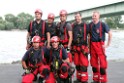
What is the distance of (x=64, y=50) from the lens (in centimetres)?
641

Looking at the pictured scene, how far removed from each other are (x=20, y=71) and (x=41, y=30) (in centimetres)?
232

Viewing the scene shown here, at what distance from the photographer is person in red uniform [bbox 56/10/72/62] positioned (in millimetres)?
6836

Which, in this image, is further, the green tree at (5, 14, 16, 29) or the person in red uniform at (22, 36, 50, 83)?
the green tree at (5, 14, 16, 29)

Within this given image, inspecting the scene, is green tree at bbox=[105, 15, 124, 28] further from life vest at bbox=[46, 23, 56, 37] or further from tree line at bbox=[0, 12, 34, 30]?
life vest at bbox=[46, 23, 56, 37]

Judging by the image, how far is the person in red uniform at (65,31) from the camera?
22.4 feet

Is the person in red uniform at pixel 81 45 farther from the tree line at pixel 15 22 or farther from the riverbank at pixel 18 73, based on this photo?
the tree line at pixel 15 22

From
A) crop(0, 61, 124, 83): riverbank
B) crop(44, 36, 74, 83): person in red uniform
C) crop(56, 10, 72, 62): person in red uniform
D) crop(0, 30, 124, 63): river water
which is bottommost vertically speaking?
crop(0, 30, 124, 63): river water

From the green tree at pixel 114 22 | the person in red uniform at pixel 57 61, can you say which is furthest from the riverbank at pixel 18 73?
the green tree at pixel 114 22

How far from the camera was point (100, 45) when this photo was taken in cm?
689

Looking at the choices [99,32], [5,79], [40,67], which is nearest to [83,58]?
[99,32]

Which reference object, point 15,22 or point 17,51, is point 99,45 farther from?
point 15,22

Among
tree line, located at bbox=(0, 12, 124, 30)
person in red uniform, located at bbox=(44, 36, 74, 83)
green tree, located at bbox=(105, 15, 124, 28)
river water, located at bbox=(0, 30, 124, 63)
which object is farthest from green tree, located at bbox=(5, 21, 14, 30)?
person in red uniform, located at bbox=(44, 36, 74, 83)

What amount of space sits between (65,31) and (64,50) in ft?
2.27

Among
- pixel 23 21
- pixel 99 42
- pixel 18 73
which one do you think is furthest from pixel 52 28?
pixel 23 21
